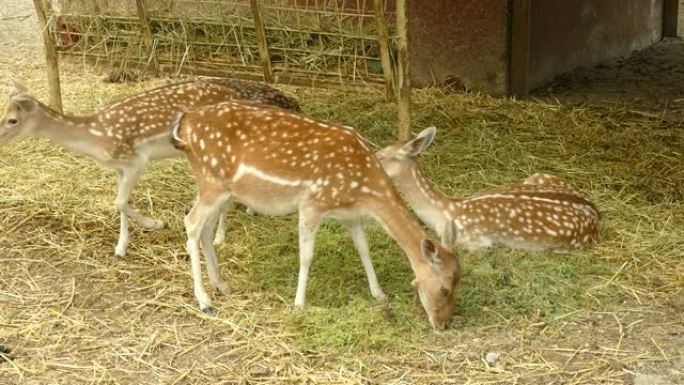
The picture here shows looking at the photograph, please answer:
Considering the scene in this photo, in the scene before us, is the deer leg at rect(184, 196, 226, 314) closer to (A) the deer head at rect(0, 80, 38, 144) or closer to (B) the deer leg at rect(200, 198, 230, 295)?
(B) the deer leg at rect(200, 198, 230, 295)

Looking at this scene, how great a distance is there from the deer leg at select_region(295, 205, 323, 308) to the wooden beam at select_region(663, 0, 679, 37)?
8100 millimetres

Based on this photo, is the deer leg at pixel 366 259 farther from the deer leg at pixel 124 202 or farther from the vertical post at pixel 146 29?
the vertical post at pixel 146 29

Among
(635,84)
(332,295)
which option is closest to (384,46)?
(332,295)

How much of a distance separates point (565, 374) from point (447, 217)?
5.41 ft

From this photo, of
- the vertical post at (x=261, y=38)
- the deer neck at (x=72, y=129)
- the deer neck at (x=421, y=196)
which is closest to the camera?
the deer neck at (x=421, y=196)

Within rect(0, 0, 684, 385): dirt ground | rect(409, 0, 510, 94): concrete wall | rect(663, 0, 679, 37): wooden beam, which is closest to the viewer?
rect(0, 0, 684, 385): dirt ground

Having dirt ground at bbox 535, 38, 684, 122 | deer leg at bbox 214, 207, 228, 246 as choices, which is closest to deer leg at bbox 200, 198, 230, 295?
deer leg at bbox 214, 207, 228, 246

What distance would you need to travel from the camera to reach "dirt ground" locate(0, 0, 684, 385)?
15.6ft

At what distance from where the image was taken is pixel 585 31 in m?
10.4

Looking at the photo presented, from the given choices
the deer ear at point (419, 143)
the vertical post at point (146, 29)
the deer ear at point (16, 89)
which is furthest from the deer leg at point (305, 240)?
the vertical post at point (146, 29)

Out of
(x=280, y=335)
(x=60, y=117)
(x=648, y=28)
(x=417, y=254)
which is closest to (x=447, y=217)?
(x=417, y=254)

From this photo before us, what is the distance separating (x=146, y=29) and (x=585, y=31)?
4371 mm

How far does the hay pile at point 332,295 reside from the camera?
15.6 ft

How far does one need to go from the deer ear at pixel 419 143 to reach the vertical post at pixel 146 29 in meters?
3.73
